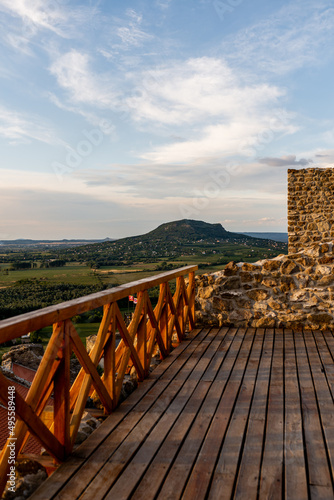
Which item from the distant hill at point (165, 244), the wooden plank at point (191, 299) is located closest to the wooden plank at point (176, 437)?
the wooden plank at point (191, 299)

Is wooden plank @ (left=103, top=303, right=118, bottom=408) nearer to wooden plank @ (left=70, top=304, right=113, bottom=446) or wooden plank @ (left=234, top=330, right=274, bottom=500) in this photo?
wooden plank @ (left=70, top=304, right=113, bottom=446)

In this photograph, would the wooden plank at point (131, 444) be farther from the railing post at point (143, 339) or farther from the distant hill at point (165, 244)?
the distant hill at point (165, 244)

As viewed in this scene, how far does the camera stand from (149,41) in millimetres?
7867

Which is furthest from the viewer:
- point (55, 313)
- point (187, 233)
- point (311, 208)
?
point (187, 233)

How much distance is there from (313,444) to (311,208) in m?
8.64

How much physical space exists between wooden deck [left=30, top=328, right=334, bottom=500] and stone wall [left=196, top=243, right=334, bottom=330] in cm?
129

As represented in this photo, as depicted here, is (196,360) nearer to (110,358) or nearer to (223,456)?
→ (110,358)

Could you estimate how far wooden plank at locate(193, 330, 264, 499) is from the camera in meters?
1.62

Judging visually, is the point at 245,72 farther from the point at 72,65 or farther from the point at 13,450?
the point at 13,450

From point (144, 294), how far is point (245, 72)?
26.8 feet

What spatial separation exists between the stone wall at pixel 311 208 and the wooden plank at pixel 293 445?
23.4 ft

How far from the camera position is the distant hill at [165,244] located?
15.7 m

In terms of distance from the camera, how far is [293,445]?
6.58 feet

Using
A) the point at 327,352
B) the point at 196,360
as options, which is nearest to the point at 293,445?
the point at 196,360
